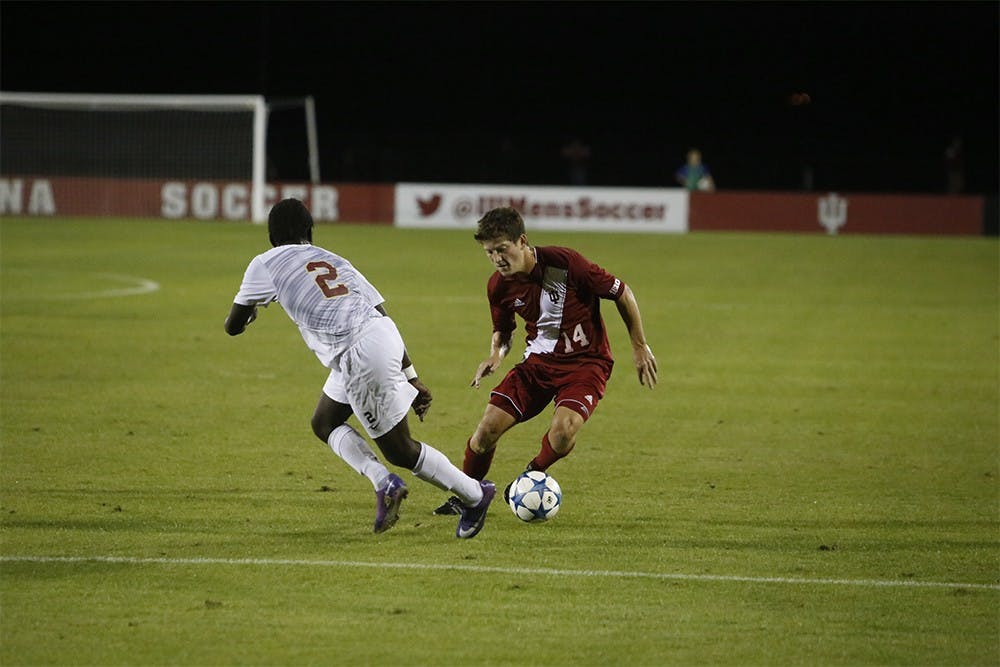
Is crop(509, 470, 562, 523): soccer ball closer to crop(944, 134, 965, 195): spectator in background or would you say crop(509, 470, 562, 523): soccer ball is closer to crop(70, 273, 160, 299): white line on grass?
crop(70, 273, 160, 299): white line on grass

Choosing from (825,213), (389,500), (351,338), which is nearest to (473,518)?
(389,500)

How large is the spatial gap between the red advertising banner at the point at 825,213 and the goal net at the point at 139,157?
38.9 feet

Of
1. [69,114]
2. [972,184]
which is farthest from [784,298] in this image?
[972,184]

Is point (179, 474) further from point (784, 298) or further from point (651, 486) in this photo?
point (784, 298)

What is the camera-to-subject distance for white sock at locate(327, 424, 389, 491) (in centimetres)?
691

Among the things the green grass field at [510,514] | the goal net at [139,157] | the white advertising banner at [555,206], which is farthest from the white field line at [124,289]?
the white advertising banner at [555,206]

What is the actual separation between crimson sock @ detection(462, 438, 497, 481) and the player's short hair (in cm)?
117

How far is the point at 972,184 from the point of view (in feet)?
147

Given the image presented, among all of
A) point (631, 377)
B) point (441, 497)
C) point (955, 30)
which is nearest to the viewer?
point (441, 497)

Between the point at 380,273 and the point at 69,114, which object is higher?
the point at 69,114

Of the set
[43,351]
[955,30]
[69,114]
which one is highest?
[955,30]

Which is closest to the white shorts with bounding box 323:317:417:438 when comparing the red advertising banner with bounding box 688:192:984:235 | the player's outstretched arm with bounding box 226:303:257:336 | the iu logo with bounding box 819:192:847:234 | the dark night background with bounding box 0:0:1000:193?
the player's outstretched arm with bounding box 226:303:257:336

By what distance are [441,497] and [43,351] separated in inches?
296

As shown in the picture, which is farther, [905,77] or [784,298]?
[905,77]
